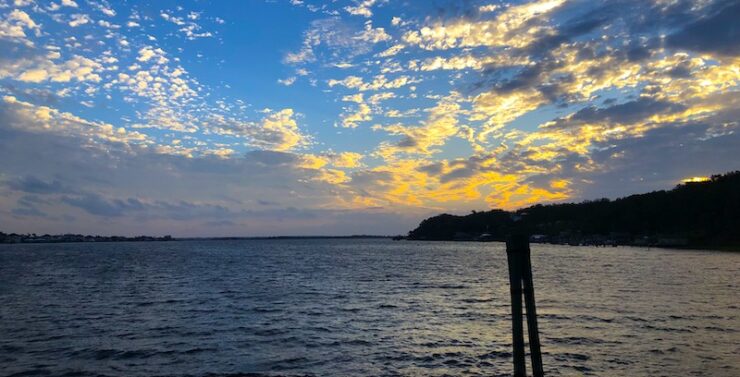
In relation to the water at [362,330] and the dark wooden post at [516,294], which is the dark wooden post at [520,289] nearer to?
the dark wooden post at [516,294]

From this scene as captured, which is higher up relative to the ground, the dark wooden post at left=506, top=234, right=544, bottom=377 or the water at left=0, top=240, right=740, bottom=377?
the dark wooden post at left=506, top=234, right=544, bottom=377

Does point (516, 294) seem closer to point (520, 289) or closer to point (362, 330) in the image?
point (520, 289)

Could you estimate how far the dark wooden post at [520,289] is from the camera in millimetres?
10938

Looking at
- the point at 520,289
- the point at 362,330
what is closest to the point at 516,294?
the point at 520,289

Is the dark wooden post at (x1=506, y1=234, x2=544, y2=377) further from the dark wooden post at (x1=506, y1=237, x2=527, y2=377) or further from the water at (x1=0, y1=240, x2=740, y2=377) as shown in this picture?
the water at (x1=0, y1=240, x2=740, y2=377)

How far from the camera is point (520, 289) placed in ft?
36.8

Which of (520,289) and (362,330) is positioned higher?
(520,289)

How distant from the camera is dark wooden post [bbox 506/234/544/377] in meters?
10.9

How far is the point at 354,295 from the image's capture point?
1914 inches

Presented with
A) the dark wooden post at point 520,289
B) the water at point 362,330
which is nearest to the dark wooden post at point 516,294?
the dark wooden post at point 520,289

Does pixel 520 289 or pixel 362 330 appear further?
pixel 362 330

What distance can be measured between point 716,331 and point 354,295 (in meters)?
29.1

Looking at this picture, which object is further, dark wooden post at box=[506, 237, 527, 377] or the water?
the water

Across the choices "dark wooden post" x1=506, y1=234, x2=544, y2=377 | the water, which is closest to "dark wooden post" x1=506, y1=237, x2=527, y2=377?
"dark wooden post" x1=506, y1=234, x2=544, y2=377
